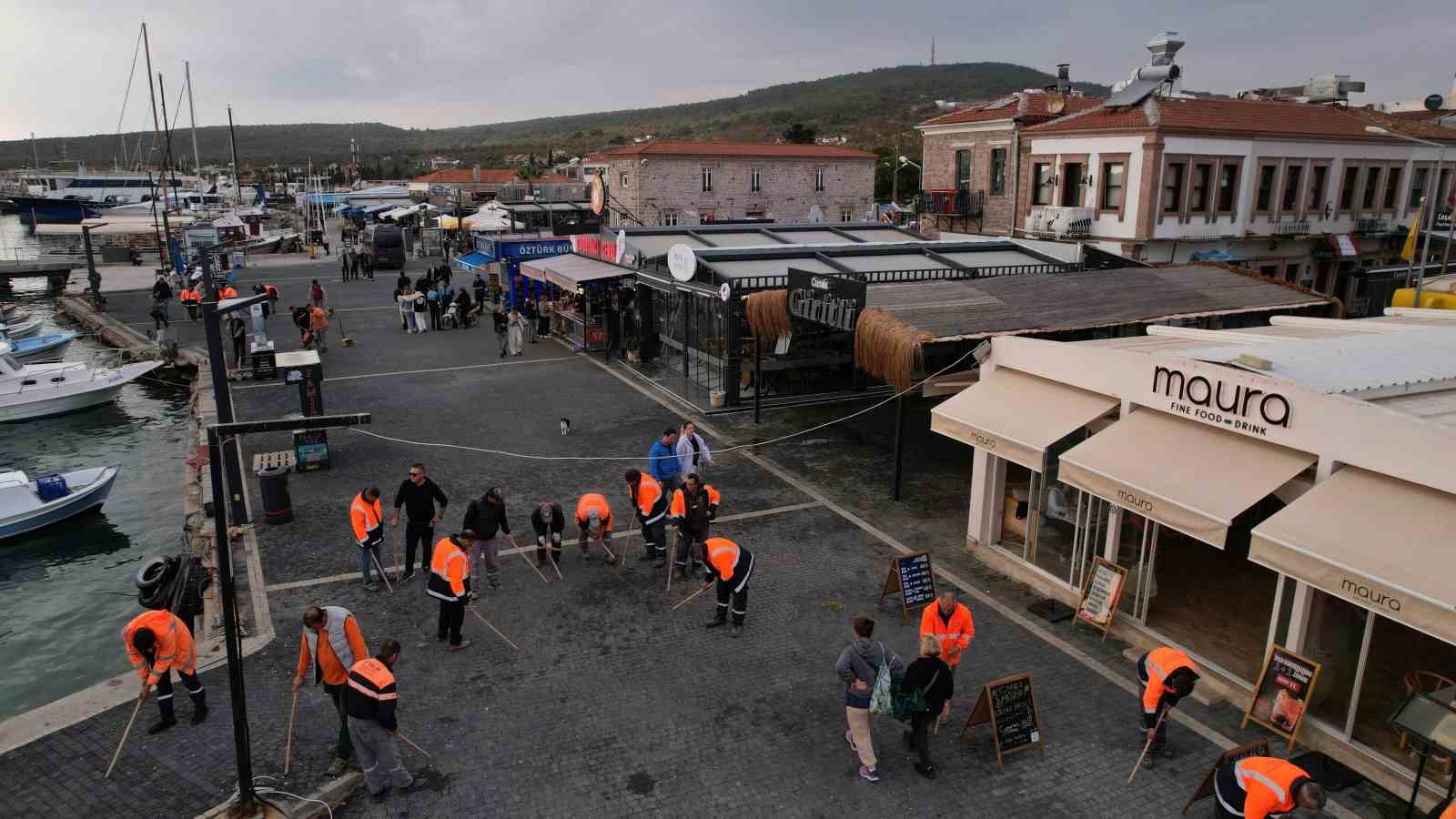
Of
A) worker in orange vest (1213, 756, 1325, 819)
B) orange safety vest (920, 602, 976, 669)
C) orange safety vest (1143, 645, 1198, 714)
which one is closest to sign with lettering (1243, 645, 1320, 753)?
orange safety vest (1143, 645, 1198, 714)

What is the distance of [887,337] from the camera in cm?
1442

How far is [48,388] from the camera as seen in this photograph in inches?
952

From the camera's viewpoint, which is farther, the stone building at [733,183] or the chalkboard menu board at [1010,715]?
the stone building at [733,183]

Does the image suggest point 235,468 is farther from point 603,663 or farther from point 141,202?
point 141,202

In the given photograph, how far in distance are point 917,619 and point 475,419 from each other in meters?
12.7

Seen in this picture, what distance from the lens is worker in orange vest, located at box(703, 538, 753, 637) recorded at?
1059 centimetres

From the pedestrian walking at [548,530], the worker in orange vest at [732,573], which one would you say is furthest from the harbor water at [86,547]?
the worker in orange vest at [732,573]

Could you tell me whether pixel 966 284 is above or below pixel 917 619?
above

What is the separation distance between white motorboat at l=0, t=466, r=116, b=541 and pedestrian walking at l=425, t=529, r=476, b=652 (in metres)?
11.2

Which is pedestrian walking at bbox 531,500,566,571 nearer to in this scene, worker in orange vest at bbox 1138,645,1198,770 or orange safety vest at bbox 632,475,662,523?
orange safety vest at bbox 632,475,662,523

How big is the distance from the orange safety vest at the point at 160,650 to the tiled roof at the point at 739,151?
135 feet

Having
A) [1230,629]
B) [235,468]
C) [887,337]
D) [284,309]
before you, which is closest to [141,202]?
[284,309]

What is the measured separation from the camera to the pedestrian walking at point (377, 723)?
25.5 feet

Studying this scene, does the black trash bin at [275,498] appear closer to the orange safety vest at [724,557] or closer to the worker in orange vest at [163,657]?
the worker in orange vest at [163,657]
